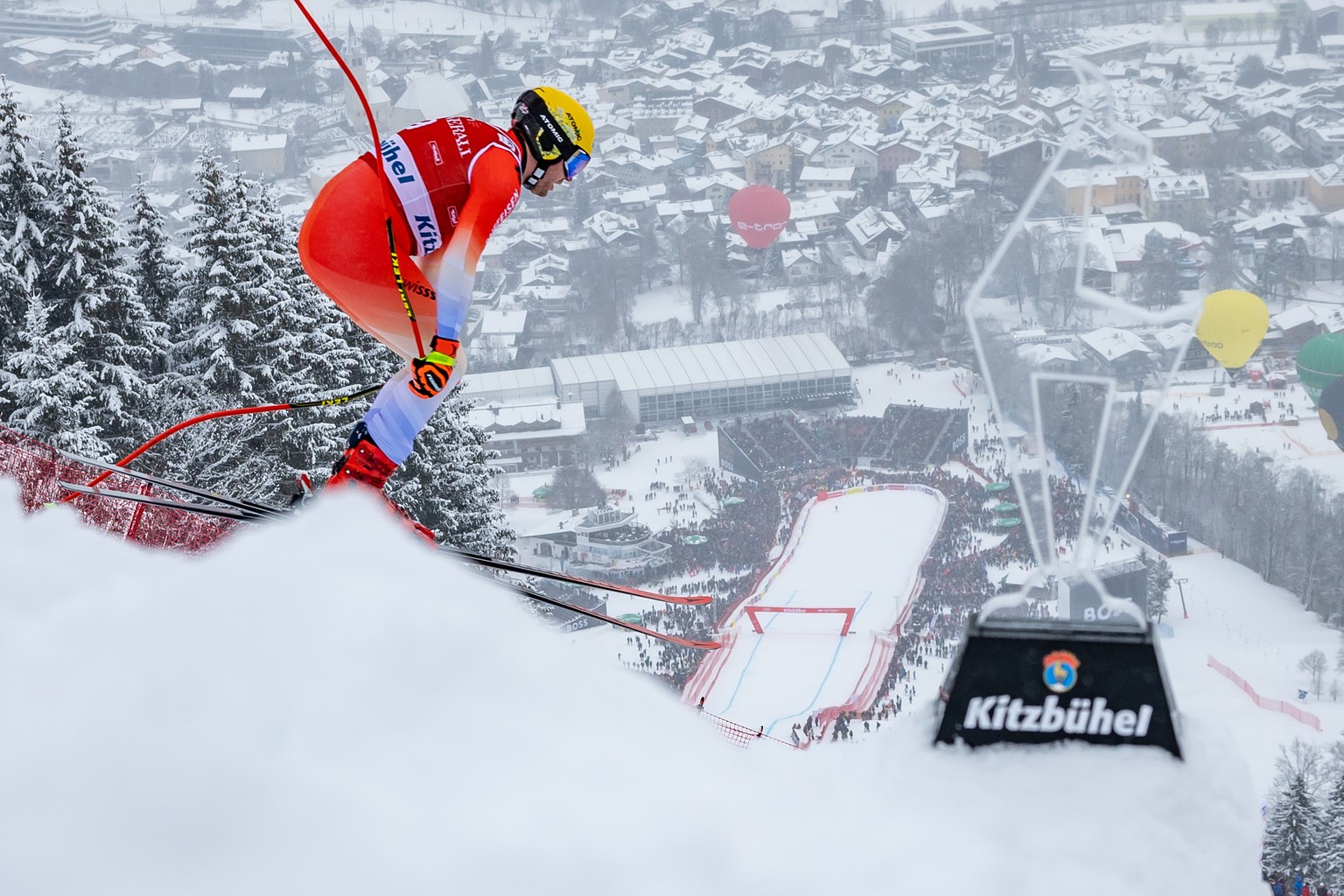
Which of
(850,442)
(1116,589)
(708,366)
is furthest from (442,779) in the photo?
(708,366)

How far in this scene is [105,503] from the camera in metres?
5.50

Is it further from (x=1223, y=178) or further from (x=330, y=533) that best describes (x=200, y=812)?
(x=1223, y=178)

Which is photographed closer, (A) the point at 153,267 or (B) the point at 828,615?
(A) the point at 153,267

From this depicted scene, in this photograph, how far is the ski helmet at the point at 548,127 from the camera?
12.8 ft

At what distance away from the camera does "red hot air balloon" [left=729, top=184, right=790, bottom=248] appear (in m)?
67.8

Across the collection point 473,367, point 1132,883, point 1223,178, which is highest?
point 1132,883

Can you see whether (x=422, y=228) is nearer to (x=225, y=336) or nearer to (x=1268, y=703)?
(x=225, y=336)

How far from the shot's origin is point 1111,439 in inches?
1644

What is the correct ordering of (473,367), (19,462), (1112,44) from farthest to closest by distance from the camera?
(1112,44)
(473,367)
(19,462)

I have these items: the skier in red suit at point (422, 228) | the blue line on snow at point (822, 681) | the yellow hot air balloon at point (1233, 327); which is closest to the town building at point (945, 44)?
the yellow hot air balloon at point (1233, 327)

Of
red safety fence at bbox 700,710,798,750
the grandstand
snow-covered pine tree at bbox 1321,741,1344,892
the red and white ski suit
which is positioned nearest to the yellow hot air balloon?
the grandstand

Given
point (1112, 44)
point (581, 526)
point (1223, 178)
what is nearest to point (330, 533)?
point (581, 526)

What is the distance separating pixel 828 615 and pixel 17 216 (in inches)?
1045

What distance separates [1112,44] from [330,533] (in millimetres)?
90076
